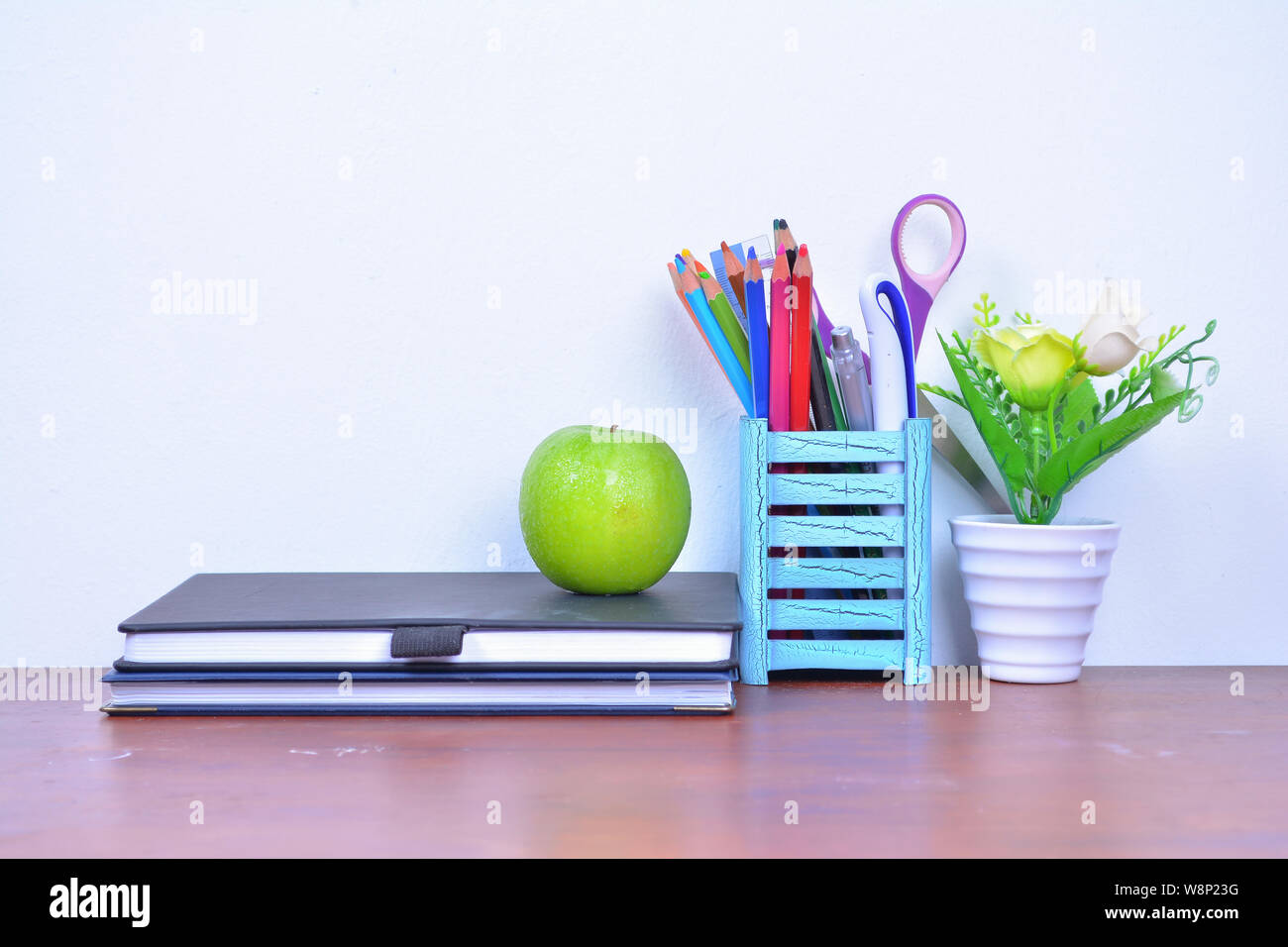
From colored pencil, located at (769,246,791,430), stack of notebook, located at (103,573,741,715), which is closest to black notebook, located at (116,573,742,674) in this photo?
stack of notebook, located at (103,573,741,715)

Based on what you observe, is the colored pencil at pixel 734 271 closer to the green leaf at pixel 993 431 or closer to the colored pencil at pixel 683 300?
the colored pencil at pixel 683 300

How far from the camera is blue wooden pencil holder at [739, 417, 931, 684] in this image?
760mm

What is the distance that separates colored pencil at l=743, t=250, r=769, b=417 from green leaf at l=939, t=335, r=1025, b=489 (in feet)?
0.43

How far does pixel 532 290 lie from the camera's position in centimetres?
88

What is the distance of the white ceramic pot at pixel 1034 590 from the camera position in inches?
29.6

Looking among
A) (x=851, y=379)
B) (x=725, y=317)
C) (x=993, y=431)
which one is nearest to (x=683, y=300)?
(x=725, y=317)

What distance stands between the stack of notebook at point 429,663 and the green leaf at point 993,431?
248mm

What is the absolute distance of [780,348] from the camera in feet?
2.53

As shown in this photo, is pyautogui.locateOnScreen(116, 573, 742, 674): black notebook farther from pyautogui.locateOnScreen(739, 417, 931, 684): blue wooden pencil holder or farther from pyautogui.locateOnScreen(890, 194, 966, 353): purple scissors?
pyautogui.locateOnScreen(890, 194, 966, 353): purple scissors
